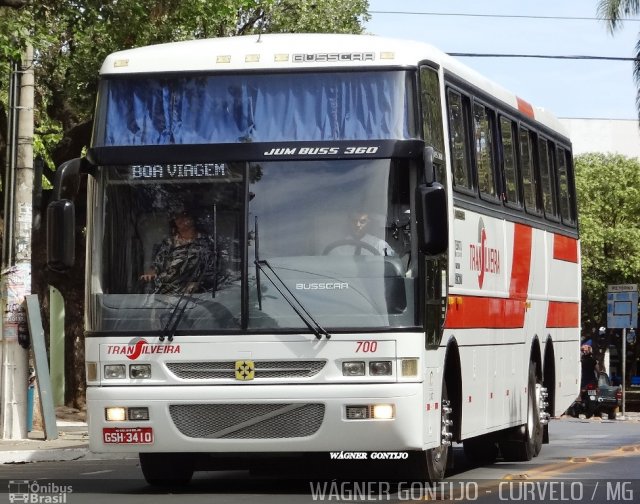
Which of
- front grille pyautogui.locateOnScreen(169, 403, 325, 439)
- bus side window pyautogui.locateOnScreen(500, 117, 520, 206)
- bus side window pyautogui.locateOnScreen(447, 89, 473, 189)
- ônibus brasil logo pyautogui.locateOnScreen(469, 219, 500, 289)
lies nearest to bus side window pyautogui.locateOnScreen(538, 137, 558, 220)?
bus side window pyautogui.locateOnScreen(500, 117, 520, 206)

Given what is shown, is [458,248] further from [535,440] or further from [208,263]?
[535,440]

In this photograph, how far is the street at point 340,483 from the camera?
13.2 meters

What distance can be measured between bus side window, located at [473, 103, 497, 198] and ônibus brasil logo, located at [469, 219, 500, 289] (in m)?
0.45

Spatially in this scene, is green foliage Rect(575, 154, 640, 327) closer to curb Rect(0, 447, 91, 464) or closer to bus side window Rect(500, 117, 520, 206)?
curb Rect(0, 447, 91, 464)

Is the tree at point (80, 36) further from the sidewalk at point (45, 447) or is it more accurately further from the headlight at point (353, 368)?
the headlight at point (353, 368)

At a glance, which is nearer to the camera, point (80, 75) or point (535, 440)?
point (535, 440)

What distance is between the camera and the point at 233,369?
13086mm

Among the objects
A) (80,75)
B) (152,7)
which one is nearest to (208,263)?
(152,7)

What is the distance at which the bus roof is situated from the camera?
13570mm

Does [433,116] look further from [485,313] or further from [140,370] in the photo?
[140,370]

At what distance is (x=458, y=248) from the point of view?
47.1 feet

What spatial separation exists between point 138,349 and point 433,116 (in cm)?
308

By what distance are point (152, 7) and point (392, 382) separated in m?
10.4

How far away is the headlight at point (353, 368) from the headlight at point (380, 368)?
0.07m
